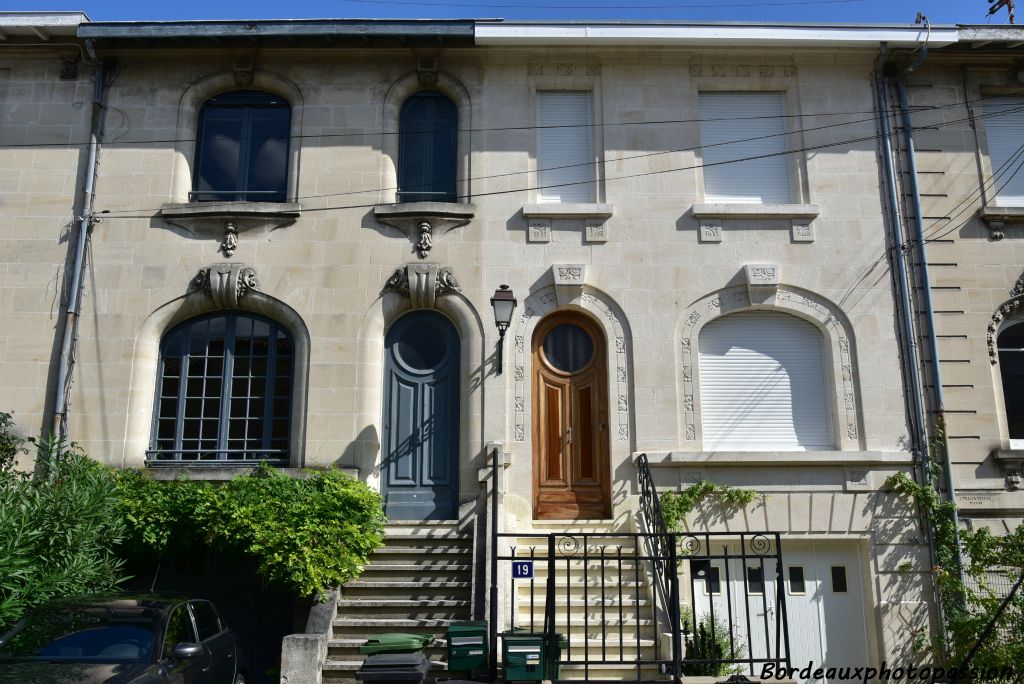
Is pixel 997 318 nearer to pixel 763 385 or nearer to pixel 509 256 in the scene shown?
pixel 763 385

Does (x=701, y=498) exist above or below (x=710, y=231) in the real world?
below

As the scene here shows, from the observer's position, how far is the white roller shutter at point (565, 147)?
1223cm

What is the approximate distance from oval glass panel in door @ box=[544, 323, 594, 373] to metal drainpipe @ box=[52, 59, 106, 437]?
6.36 metres

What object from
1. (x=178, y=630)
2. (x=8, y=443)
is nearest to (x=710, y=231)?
(x=178, y=630)

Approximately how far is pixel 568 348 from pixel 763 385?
106 inches

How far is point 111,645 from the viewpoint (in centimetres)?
690

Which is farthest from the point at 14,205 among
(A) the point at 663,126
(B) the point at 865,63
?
(B) the point at 865,63

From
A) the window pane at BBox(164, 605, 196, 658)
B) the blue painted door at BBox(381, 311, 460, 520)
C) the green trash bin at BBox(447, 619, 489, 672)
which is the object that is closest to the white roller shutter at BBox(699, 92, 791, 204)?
the blue painted door at BBox(381, 311, 460, 520)

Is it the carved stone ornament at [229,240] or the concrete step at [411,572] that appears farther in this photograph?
the carved stone ornament at [229,240]

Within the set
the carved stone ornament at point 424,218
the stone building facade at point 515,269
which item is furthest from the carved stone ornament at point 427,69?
the carved stone ornament at point 424,218

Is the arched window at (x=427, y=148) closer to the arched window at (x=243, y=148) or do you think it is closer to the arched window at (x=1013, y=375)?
the arched window at (x=243, y=148)

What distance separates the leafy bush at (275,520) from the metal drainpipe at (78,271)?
1.51m

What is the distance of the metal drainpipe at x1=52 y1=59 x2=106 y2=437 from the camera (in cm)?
1127

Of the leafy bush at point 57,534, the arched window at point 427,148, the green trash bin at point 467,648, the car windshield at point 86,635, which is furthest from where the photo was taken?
the arched window at point 427,148
